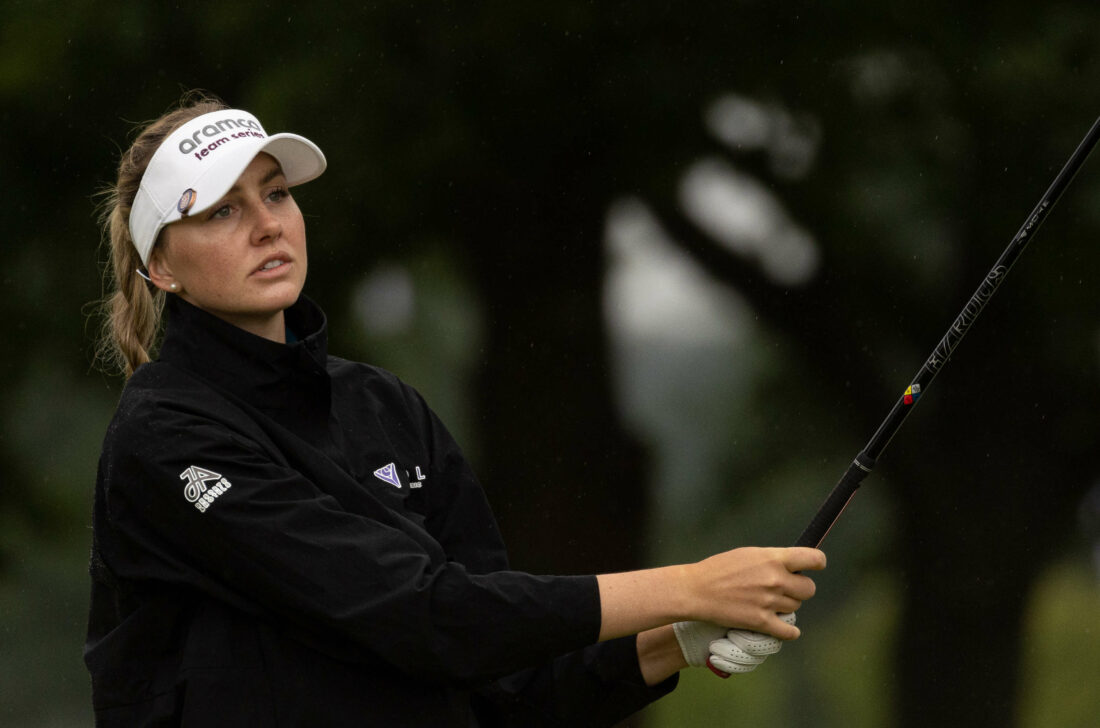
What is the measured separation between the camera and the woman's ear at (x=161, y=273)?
2.34 m

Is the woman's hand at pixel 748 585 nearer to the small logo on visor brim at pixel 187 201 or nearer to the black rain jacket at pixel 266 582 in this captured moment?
the black rain jacket at pixel 266 582

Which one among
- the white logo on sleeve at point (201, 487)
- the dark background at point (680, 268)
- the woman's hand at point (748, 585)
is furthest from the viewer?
the dark background at point (680, 268)

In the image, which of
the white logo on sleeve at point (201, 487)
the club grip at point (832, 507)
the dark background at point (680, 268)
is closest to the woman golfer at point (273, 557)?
the white logo on sleeve at point (201, 487)

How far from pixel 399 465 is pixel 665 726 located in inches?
159

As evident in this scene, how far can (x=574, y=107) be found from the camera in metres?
5.73

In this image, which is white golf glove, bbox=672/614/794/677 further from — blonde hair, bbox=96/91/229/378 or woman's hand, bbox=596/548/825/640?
blonde hair, bbox=96/91/229/378

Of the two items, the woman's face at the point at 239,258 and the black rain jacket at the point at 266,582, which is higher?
the woman's face at the point at 239,258

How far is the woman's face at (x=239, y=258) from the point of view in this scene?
2.28 m

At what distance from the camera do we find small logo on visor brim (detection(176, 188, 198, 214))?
2.26 m

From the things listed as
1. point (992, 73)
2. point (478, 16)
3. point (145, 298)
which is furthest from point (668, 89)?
point (145, 298)

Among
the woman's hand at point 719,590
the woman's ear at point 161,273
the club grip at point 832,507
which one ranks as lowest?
the woman's hand at point 719,590

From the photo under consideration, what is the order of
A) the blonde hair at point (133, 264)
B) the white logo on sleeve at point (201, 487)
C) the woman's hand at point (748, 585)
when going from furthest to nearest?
the blonde hair at point (133, 264), the woman's hand at point (748, 585), the white logo on sleeve at point (201, 487)

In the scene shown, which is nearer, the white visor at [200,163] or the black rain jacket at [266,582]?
the black rain jacket at [266,582]

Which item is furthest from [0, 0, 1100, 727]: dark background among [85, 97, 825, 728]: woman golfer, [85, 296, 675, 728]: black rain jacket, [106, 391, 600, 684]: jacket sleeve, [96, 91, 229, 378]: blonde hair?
[106, 391, 600, 684]: jacket sleeve
